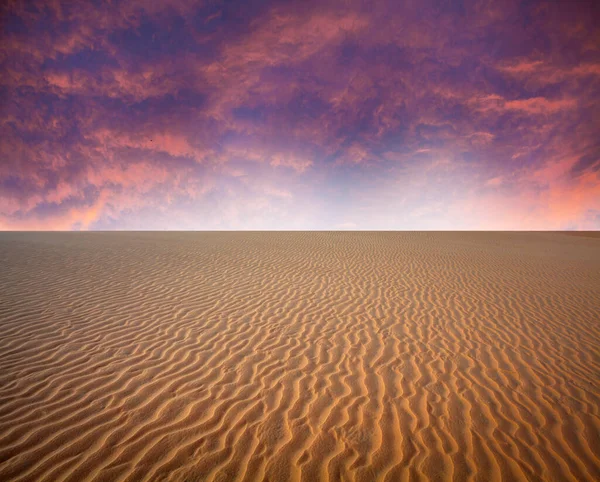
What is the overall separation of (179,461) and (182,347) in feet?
8.81

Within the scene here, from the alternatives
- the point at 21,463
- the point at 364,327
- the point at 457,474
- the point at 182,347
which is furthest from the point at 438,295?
the point at 21,463

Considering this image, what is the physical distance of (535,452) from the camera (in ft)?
10.5

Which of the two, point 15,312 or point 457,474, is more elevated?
point 15,312

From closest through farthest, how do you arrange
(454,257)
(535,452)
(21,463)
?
(21,463) → (535,452) → (454,257)

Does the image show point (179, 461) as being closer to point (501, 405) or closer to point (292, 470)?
point (292, 470)

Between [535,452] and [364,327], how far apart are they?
3.65 metres

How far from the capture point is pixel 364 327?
6.64 metres

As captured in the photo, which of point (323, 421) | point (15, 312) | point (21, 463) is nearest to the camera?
point (21, 463)

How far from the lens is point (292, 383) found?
4.35 m

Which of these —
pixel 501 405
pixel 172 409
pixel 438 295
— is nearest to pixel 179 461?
pixel 172 409

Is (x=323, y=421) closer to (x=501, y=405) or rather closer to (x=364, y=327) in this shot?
(x=501, y=405)

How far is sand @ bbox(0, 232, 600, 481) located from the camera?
Result: 2.97 metres

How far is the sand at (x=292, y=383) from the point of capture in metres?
2.97

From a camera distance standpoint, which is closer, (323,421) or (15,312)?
(323,421)
